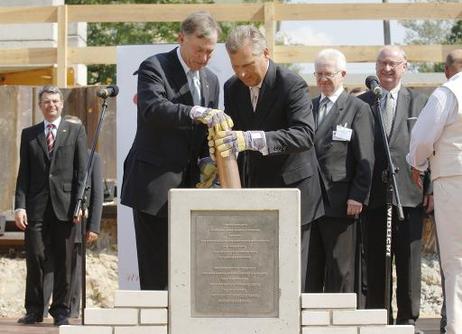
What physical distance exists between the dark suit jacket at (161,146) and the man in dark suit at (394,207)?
1.96 m

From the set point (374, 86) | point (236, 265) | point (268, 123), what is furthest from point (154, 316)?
point (374, 86)

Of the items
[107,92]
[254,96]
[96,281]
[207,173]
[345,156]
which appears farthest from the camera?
[96,281]

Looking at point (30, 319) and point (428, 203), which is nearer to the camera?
point (428, 203)

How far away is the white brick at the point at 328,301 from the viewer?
225 inches

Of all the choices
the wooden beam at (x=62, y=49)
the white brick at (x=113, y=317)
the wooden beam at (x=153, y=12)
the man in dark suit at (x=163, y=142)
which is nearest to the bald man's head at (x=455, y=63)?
the man in dark suit at (x=163, y=142)

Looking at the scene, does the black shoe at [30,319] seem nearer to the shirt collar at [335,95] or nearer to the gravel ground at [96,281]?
the gravel ground at [96,281]

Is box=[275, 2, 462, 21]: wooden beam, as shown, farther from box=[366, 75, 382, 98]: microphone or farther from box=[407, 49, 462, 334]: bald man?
box=[407, 49, 462, 334]: bald man

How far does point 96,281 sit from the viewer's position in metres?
11.4

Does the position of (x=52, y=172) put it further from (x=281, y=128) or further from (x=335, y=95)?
(x=281, y=128)

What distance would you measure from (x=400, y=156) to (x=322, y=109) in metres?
0.68

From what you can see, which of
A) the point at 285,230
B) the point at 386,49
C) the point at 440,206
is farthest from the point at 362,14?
the point at 285,230

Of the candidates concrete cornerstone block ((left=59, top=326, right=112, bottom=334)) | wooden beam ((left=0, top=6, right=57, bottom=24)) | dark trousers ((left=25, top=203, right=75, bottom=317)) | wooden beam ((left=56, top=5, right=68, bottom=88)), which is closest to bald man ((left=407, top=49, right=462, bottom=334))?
concrete cornerstone block ((left=59, top=326, right=112, bottom=334))

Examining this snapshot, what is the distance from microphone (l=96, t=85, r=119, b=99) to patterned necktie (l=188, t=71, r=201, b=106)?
76.6 inches

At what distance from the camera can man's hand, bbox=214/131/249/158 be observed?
19.0ft
